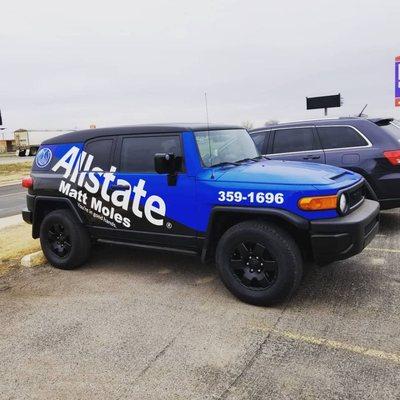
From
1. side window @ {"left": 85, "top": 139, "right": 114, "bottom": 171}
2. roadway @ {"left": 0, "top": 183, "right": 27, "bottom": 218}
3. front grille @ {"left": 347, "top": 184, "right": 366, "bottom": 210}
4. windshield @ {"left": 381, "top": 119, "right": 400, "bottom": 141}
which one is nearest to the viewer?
front grille @ {"left": 347, "top": 184, "right": 366, "bottom": 210}

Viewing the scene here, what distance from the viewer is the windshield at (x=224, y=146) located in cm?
451

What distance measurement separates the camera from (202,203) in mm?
4266

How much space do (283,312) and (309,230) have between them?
2.61 ft

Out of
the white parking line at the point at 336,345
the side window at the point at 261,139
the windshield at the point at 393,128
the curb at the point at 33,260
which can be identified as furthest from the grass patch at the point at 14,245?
the windshield at the point at 393,128

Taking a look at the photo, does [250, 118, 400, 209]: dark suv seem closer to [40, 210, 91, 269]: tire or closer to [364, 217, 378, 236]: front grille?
[364, 217, 378, 236]: front grille

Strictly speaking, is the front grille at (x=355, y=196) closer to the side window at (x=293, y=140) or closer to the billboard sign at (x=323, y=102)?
the side window at (x=293, y=140)

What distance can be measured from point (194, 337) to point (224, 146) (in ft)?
7.28

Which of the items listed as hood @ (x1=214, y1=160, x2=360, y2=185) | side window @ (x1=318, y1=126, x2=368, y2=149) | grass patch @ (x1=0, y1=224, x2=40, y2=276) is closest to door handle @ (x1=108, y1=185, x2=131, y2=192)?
hood @ (x1=214, y1=160, x2=360, y2=185)

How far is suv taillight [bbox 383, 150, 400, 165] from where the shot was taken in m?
6.30

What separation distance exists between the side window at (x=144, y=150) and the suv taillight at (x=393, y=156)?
11.5 ft

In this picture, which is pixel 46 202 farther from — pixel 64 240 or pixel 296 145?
pixel 296 145

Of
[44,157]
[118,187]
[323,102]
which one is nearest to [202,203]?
[118,187]

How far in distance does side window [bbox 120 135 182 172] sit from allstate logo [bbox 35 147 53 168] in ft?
4.00

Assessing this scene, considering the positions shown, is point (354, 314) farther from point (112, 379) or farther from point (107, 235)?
point (107, 235)
